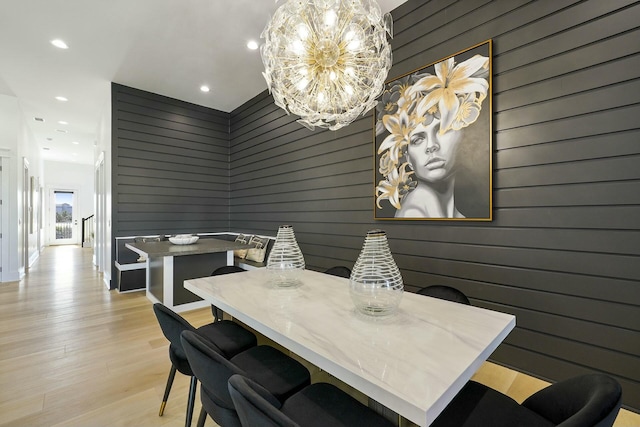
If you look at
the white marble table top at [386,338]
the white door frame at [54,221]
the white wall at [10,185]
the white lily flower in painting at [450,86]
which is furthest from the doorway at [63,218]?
the white lily flower in painting at [450,86]

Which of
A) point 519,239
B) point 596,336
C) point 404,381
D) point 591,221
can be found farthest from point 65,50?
point 596,336

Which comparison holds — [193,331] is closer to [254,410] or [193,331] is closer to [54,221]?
[254,410]

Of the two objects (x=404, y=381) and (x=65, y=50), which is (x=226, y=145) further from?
(x=404, y=381)

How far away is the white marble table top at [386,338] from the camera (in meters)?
0.77

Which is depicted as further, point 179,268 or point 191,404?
point 179,268

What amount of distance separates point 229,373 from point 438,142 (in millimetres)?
2417

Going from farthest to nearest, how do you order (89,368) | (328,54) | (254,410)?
(89,368) → (328,54) → (254,410)

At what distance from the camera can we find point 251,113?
17.4 feet

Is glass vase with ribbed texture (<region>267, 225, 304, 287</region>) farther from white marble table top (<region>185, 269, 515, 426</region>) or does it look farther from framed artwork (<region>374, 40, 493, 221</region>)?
framed artwork (<region>374, 40, 493, 221</region>)

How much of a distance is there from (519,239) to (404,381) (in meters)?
1.90

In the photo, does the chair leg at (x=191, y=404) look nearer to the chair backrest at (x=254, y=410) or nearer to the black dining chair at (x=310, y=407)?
the black dining chair at (x=310, y=407)

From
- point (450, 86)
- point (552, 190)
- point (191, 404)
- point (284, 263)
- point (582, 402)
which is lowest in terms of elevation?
point (191, 404)

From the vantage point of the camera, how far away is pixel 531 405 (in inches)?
A: 44.1

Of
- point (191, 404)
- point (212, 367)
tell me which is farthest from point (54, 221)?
point (212, 367)
